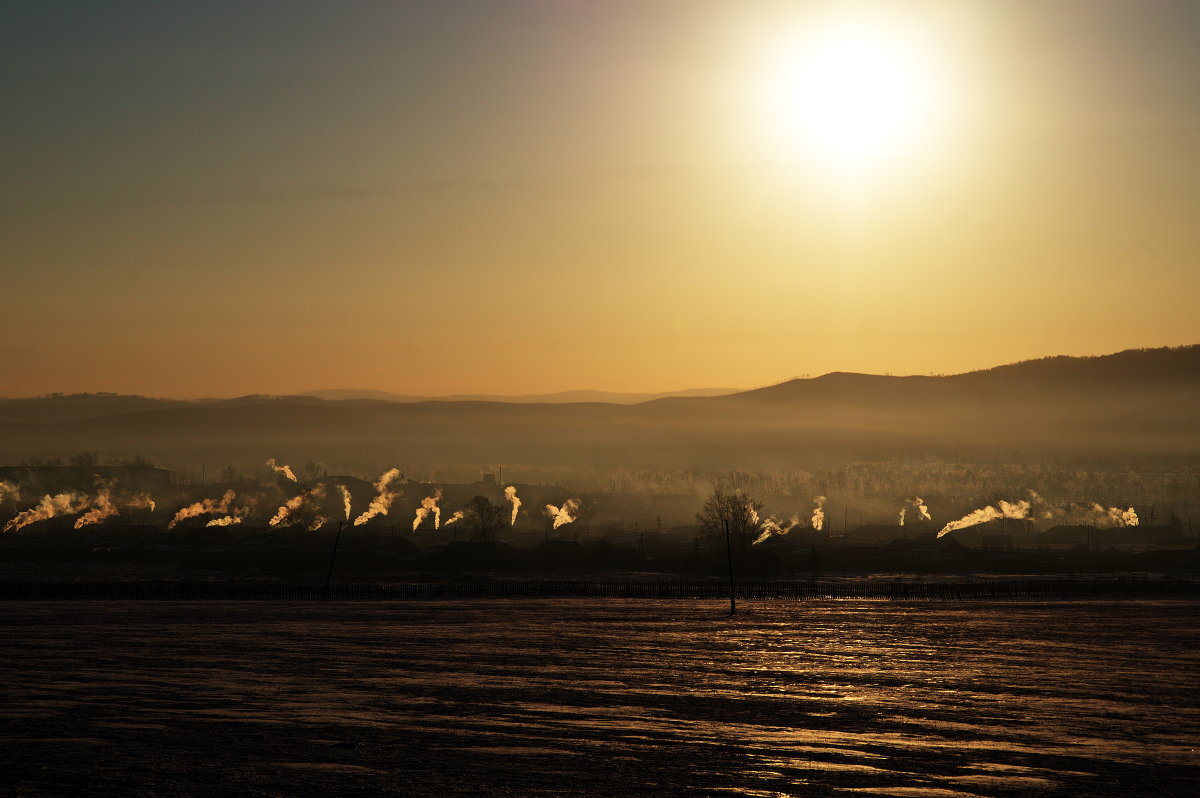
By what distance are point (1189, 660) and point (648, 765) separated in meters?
49.1

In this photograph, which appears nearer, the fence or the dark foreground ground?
the dark foreground ground

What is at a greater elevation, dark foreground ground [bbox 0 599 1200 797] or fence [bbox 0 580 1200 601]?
dark foreground ground [bbox 0 599 1200 797]

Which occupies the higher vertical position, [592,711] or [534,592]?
[592,711]

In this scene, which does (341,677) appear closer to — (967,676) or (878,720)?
(878,720)

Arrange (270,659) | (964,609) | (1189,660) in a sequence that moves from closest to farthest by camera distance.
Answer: (270,659) < (1189,660) < (964,609)

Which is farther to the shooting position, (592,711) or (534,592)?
(534,592)

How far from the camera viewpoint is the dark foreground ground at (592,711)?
33.8 meters

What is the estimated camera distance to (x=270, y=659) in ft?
219

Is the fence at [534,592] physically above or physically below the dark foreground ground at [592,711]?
below

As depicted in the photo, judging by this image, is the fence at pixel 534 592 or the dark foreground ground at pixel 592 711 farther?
the fence at pixel 534 592

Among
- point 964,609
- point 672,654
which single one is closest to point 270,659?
point 672,654

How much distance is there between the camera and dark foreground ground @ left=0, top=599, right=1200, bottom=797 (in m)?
33.8

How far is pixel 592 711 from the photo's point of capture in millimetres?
46375

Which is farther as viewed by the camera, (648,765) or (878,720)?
(878,720)
